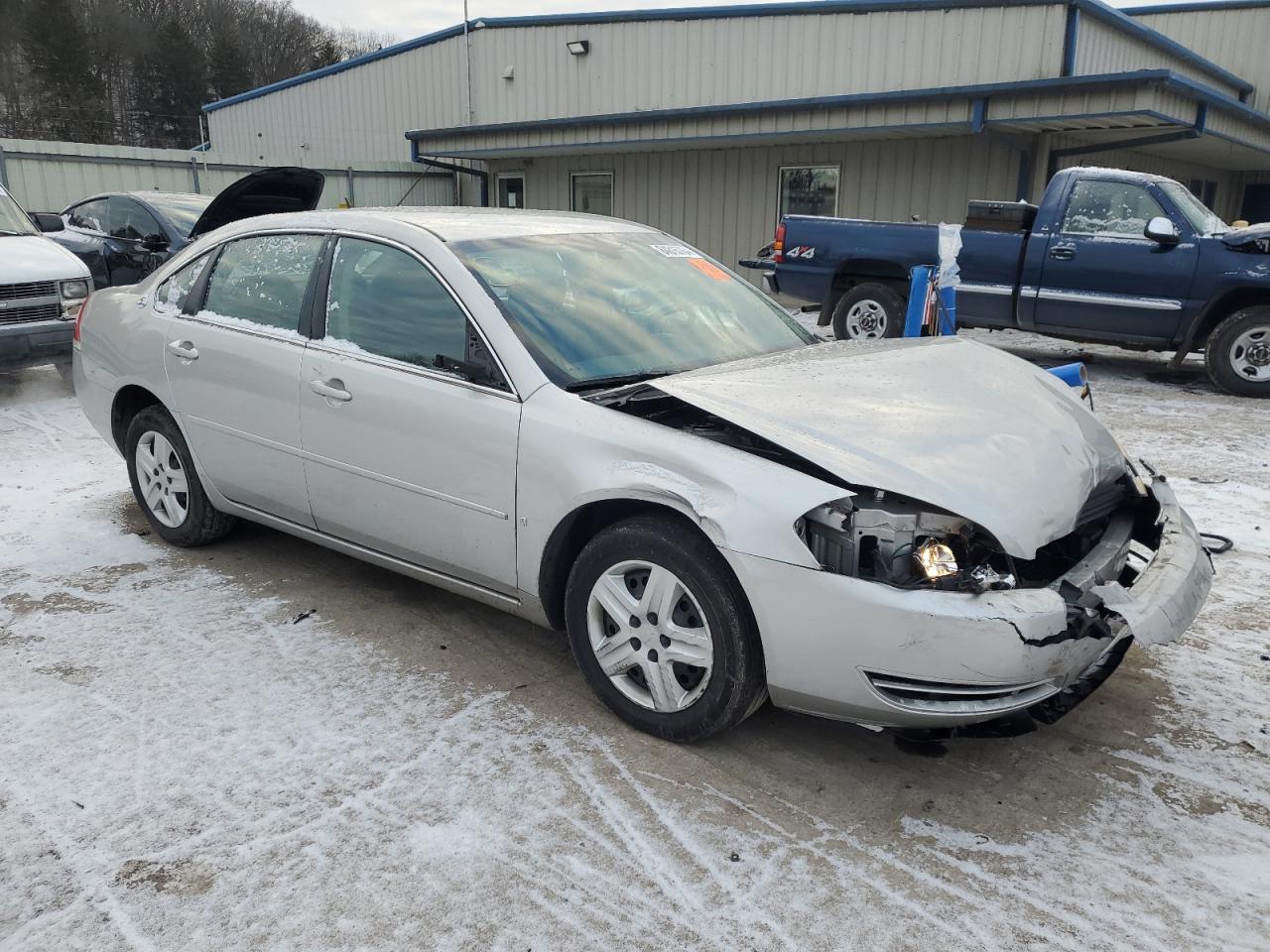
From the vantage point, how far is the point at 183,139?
50.8 m

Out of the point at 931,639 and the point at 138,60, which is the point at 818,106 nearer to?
the point at 931,639

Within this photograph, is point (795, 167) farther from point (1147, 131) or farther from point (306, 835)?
point (306, 835)

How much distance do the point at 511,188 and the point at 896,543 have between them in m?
18.9

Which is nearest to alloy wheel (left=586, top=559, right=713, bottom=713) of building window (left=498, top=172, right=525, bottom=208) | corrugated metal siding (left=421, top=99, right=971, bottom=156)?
corrugated metal siding (left=421, top=99, right=971, bottom=156)

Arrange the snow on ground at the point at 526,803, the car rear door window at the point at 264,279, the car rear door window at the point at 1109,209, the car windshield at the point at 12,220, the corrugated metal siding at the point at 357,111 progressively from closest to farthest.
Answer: the snow on ground at the point at 526,803 < the car rear door window at the point at 264,279 < the car windshield at the point at 12,220 < the car rear door window at the point at 1109,209 < the corrugated metal siding at the point at 357,111

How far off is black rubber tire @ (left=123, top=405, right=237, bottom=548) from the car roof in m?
1.02

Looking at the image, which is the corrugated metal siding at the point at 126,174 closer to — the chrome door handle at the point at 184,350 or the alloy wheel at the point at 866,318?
the alloy wheel at the point at 866,318

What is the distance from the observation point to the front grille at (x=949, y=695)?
8.73ft

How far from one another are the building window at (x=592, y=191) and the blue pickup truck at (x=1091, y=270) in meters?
8.06

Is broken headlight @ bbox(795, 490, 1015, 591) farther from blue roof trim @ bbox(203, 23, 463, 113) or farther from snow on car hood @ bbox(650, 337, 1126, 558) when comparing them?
blue roof trim @ bbox(203, 23, 463, 113)

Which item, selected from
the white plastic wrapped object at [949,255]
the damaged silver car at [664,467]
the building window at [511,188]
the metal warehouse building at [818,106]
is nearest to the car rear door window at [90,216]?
the damaged silver car at [664,467]

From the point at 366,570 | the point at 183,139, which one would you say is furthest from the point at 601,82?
the point at 183,139

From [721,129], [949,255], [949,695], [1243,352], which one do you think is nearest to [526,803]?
[949,695]

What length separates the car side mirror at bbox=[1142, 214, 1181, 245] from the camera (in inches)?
355
